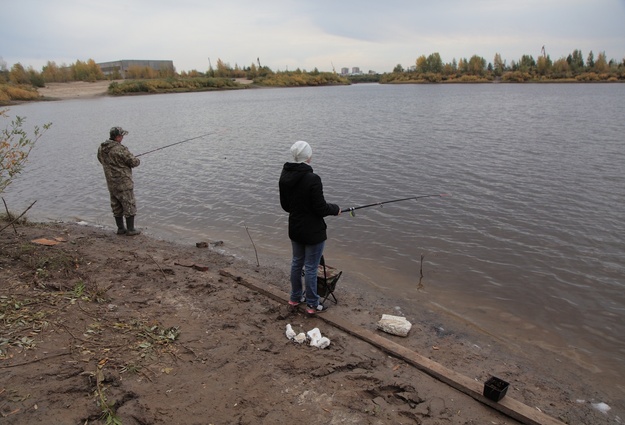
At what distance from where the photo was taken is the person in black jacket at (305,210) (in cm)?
475

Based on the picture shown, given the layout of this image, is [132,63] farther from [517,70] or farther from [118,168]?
[118,168]

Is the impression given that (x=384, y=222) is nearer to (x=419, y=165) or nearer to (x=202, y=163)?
(x=419, y=165)

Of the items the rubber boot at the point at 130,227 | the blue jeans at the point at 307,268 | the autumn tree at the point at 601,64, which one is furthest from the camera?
the autumn tree at the point at 601,64

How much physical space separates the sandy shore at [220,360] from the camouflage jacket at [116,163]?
2296 millimetres

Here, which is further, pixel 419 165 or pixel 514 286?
pixel 419 165

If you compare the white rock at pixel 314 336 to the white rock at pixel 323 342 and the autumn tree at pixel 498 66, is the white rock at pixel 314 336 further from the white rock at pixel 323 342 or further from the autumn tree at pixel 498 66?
the autumn tree at pixel 498 66

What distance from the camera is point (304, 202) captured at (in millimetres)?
4828

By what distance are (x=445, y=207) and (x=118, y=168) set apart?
7.96 meters

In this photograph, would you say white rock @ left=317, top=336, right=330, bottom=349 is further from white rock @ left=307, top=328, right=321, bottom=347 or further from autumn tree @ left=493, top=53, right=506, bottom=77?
autumn tree @ left=493, top=53, right=506, bottom=77

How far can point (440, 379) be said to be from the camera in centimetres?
413

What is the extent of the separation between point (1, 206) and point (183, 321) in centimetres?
1128

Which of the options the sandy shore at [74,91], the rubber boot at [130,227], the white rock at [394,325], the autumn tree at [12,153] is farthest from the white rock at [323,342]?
the sandy shore at [74,91]

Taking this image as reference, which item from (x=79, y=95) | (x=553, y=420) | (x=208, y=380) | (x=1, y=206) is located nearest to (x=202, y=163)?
(x=1, y=206)

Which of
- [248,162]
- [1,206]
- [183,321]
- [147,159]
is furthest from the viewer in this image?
[147,159]
